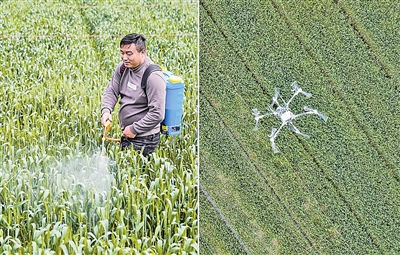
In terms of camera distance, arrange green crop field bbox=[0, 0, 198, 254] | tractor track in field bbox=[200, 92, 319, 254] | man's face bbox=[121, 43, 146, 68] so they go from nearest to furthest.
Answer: green crop field bbox=[0, 0, 198, 254] < man's face bbox=[121, 43, 146, 68] < tractor track in field bbox=[200, 92, 319, 254]

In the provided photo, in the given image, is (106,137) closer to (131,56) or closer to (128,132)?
(128,132)

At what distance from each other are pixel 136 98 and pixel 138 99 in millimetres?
14

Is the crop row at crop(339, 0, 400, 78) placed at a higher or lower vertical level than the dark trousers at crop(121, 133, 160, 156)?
higher

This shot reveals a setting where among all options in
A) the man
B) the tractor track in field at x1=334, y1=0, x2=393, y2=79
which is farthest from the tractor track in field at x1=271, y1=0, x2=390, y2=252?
the man

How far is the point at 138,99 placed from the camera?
2.91 metres

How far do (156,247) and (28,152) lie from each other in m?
0.95

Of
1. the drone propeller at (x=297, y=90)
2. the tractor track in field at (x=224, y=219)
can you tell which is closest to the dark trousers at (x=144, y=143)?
the tractor track in field at (x=224, y=219)

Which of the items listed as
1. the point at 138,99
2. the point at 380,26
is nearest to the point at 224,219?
the point at 138,99

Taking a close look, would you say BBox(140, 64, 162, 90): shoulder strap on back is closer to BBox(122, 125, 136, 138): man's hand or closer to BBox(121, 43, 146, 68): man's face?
BBox(121, 43, 146, 68): man's face

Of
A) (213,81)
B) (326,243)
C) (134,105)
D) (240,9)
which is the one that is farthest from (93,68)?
(326,243)

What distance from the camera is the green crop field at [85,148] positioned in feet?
8.81

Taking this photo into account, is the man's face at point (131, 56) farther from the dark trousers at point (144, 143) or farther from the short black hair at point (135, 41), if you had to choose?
the dark trousers at point (144, 143)

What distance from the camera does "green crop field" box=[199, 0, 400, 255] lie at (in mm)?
3906

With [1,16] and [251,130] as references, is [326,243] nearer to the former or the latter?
Result: [251,130]
